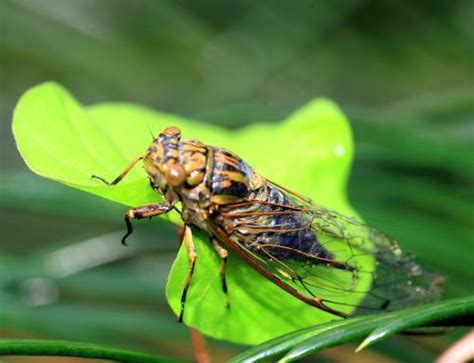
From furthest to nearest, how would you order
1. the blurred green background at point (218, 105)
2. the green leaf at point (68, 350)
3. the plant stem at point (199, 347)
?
the blurred green background at point (218, 105) < the plant stem at point (199, 347) < the green leaf at point (68, 350)

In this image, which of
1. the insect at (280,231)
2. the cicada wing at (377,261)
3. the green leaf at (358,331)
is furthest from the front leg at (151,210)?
the green leaf at (358,331)

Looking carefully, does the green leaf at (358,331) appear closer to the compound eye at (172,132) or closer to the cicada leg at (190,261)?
the cicada leg at (190,261)

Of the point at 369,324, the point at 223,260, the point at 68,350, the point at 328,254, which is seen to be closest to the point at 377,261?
the point at 328,254

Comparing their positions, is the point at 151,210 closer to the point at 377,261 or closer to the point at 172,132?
the point at 172,132

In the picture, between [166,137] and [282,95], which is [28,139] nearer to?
[166,137]

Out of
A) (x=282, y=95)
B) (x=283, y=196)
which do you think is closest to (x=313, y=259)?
(x=283, y=196)
